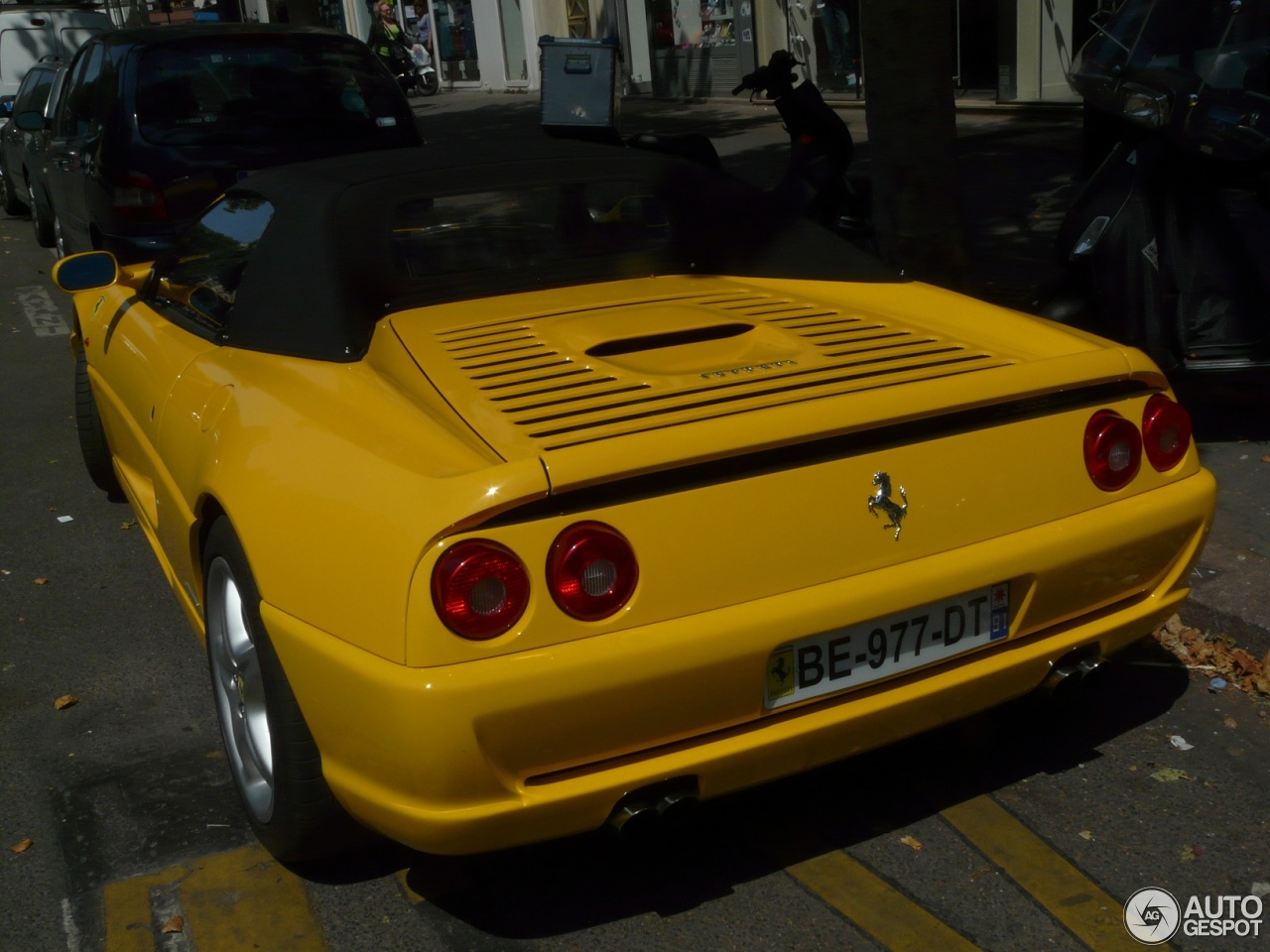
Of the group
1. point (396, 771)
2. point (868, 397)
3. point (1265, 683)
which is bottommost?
point (1265, 683)

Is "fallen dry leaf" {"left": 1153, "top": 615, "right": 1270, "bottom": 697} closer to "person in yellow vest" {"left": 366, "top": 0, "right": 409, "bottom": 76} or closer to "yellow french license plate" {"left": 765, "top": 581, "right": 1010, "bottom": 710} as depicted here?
"yellow french license plate" {"left": 765, "top": 581, "right": 1010, "bottom": 710}

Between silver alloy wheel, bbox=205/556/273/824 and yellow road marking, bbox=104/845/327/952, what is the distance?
0.14m

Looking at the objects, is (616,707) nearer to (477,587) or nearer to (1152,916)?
(477,587)

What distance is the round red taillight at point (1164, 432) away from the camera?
10.5 feet

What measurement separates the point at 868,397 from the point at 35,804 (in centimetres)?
230

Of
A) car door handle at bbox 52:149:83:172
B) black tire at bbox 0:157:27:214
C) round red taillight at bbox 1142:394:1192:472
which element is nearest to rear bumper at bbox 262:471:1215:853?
round red taillight at bbox 1142:394:1192:472

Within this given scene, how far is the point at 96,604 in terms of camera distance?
5.01 m

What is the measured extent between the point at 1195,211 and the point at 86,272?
3.99m

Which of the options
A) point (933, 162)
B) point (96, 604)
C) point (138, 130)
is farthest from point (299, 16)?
point (96, 604)

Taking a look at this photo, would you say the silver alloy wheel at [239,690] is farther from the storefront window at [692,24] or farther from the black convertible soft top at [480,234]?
the storefront window at [692,24]

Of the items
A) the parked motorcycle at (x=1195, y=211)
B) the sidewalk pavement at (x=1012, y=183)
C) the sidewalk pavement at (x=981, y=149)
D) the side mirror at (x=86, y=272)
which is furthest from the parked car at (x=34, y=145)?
the parked motorcycle at (x=1195, y=211)

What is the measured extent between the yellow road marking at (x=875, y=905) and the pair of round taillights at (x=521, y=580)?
885mm

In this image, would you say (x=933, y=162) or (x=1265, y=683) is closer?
(x=1265, y=683)

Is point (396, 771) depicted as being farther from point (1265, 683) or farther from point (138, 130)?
point (138, 130)
